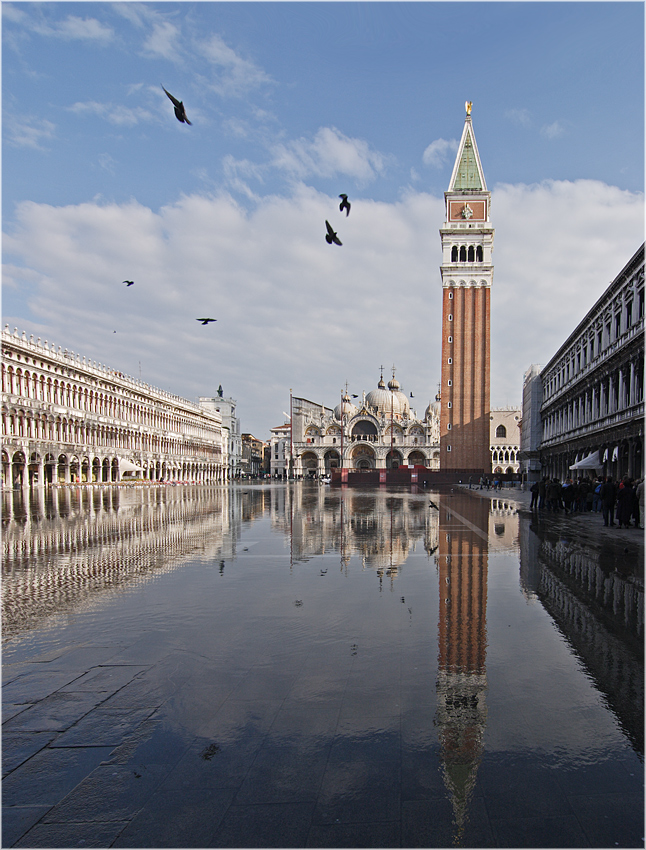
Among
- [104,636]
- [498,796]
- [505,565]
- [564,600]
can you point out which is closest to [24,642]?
[104,636]

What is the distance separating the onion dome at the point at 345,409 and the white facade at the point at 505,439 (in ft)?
97.1

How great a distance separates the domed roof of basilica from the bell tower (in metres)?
38.0

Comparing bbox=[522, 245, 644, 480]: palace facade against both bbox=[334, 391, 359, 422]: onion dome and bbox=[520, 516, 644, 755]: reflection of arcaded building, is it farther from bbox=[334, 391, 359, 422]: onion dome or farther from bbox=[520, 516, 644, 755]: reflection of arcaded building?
bbox=[334, 391, 359, 422]: onion dome

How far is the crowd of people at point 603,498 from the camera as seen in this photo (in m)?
16.0

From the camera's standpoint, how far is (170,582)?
27.1ft

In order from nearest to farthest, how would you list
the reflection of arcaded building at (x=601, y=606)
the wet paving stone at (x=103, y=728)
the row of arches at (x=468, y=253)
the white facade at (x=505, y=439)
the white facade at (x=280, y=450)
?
the wet paving stone at (x=103, y=728) < the reflection of arcaded building at (x=601, y=606) < the row of arches at (x=468, y=253) < the white facade at (x=505, y=439) < the white facade at (x=280, y=450)

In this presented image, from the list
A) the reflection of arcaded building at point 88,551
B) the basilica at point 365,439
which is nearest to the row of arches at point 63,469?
the reflection of arcaded building at point 88,551

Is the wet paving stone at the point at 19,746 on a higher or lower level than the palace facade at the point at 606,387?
lower

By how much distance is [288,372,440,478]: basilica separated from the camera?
105125mm

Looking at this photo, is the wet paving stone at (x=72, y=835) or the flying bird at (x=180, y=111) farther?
the flying bird at (x=180, y=111)

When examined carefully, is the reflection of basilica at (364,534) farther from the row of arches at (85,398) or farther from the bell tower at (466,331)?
the bell tower at (466,331)

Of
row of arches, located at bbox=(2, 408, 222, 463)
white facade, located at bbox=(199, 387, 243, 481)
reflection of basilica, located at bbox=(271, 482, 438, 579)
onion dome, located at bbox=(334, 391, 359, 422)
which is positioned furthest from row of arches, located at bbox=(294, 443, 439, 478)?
reflection of basilica, located at bbox=(271, 482, 438, 579)

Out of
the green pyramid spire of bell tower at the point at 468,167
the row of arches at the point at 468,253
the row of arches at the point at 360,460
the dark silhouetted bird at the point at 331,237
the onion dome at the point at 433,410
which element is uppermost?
the green pyramid spire of bell tower at the point at 468,167

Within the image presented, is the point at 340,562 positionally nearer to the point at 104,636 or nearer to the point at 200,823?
the point at 104,636
